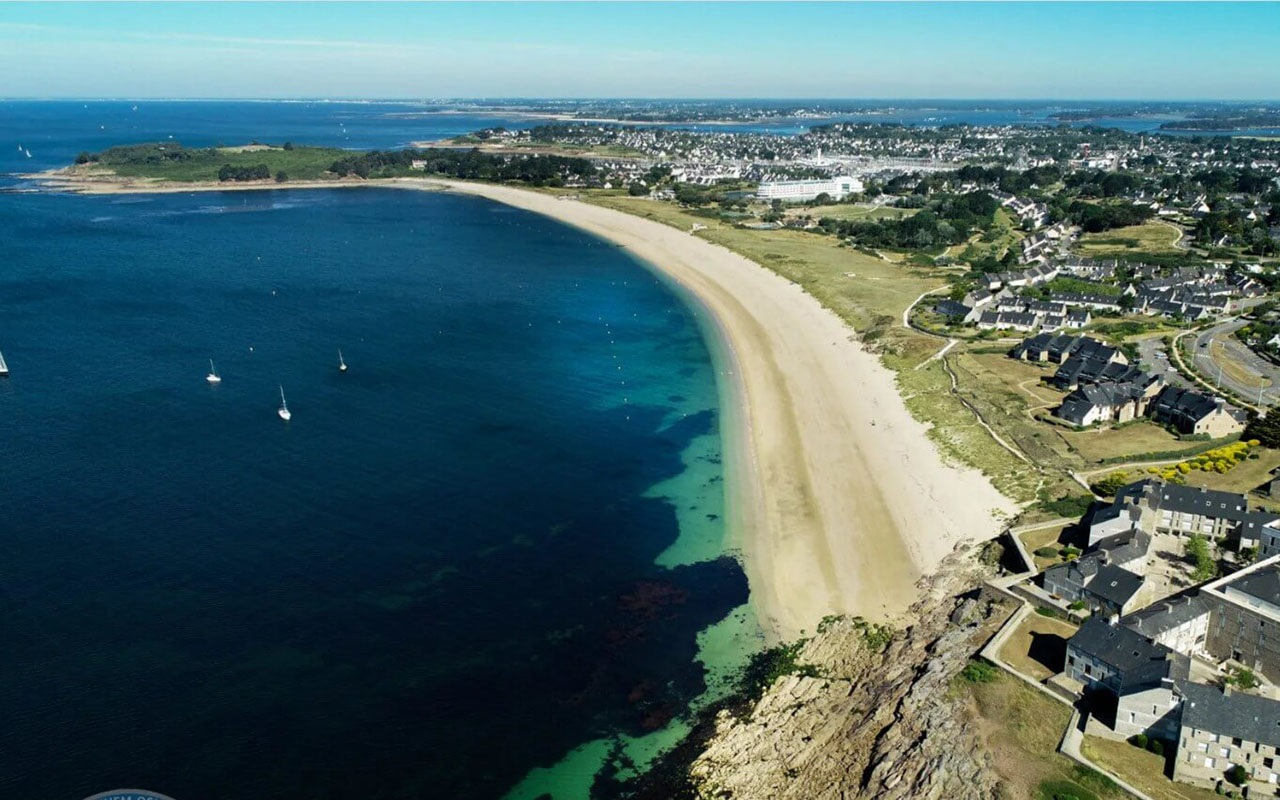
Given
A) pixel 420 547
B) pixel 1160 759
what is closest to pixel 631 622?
pixel 420 547

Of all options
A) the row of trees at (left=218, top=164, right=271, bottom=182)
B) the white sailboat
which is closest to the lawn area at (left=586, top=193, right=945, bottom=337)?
the white sailboat

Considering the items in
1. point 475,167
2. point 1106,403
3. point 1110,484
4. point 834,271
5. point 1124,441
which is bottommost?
point 1124,441

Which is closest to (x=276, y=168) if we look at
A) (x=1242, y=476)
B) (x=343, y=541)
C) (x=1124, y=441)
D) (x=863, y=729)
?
(x=343, y=541)

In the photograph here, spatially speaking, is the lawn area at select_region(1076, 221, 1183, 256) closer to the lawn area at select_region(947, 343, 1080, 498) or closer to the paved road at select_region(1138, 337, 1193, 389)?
the paved road at select_region(1138, 337, 1193, 389)

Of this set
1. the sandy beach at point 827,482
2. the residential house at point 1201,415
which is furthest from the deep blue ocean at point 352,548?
the residential house at point 1201,415

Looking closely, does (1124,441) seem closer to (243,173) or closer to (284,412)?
(284,412)

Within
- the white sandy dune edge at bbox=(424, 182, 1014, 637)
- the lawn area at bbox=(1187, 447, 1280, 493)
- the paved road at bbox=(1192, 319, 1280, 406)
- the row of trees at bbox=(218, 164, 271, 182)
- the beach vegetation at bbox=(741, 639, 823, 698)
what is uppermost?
the row of trees at bbox=(218, 164, 271, 182)
